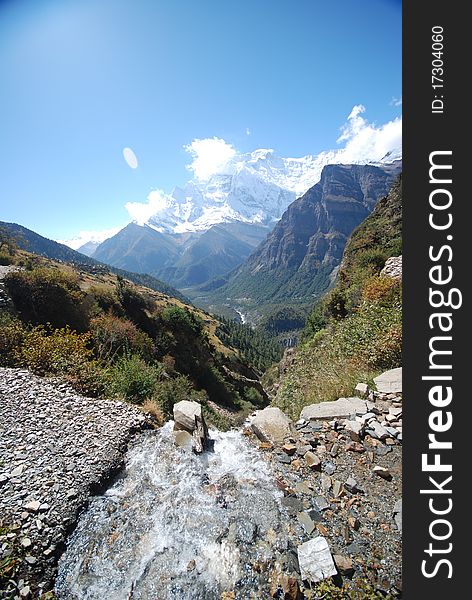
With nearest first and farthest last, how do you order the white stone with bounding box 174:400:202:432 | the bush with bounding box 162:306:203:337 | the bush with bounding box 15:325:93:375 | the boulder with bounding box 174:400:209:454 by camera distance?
the boulder with bounding box 174:400:209:454 < the white stone with bounding box 174:400:202:432 < the bush with bounding box 15:325:93:375 < the bush with bounding box 162:306:203:337

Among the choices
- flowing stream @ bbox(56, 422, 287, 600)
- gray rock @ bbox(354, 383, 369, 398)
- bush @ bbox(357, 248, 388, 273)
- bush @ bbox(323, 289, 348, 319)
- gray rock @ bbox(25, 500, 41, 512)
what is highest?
bush @ bbox(357, 248, 388, 273)

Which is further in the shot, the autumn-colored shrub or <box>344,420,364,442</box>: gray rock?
the autumn-colored shrub

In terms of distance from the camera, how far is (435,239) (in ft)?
12.6

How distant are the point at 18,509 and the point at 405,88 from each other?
894cm

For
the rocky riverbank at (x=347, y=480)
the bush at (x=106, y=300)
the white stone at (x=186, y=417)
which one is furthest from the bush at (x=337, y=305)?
the bush at (x=106, y=300)

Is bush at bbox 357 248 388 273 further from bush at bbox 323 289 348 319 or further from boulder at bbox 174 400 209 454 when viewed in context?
boulder at bbox 174 400 209 454

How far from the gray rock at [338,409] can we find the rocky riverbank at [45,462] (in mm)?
4532

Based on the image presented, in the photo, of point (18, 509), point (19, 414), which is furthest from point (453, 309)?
point (19, 414)

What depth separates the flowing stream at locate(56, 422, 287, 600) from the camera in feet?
12.8

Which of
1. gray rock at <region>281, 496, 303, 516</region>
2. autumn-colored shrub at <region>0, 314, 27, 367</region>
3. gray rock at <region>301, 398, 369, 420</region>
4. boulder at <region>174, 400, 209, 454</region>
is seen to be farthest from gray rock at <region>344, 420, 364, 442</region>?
autumn-colored shrub at <region>0, 314, 27, 367</region>

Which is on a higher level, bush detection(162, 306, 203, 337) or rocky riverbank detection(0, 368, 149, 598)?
bush detection(162, 306, 203, 337)

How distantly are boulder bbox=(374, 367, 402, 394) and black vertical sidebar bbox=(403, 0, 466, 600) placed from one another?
10.8ft

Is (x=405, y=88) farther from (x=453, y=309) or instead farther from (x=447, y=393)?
(x=447, y=393)

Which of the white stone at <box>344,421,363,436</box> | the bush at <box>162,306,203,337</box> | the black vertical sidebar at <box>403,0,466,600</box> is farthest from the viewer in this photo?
the bush at <box>162,306,203,337</box>
